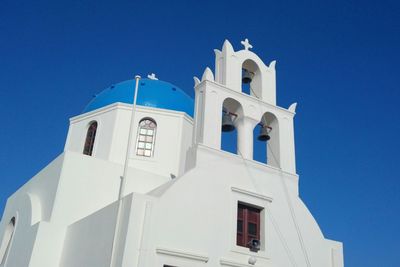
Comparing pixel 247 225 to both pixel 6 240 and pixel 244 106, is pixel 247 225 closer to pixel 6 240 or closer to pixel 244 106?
pixel 244 106

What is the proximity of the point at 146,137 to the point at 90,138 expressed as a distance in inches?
87.0

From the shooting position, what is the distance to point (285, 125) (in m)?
12.6

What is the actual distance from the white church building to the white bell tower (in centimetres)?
3

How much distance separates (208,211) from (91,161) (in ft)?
15.3

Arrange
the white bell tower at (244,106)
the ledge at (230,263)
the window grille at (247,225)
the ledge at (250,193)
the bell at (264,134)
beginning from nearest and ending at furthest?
the ledge at (230,263) → the window grille at (247,225) → the ledge at (250,193) → the white bell tower at (244,106) → the bell at (264,134)

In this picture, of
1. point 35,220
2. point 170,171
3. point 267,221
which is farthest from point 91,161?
point 267,221

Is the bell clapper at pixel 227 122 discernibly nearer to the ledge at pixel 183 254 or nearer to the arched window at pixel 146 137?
the ledge at pixel 183 254

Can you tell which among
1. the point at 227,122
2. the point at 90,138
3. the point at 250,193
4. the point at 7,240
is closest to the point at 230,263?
the point at 250,193

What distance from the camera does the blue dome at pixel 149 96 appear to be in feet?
55.8

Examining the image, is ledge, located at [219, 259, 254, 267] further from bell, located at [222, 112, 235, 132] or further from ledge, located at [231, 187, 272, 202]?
bell, located at [222, 112, 235, 132]

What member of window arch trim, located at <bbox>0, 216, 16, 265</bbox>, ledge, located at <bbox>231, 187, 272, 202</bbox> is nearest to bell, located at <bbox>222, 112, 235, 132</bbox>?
ledge, located at <bbox>231, 187, 272, 202</bbox>

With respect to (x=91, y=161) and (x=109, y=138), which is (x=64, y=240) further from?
(x=109, y=138)

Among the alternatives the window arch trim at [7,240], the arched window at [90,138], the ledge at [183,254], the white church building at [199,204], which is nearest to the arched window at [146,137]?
the white church building at [199,204]

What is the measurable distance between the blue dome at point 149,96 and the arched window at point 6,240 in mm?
5336
